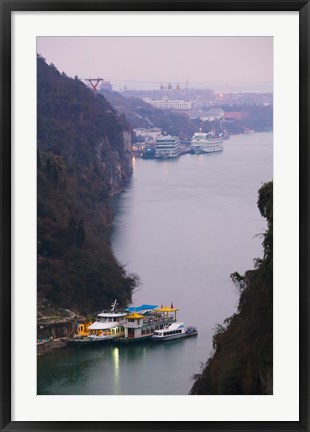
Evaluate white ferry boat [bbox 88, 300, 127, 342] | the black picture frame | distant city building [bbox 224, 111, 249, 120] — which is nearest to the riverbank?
white ferry boat [bbox 88, 300, 127, 342]

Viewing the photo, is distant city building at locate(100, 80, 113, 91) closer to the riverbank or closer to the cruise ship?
the cruise ship

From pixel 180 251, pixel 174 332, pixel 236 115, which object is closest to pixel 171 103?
pixel 236 115

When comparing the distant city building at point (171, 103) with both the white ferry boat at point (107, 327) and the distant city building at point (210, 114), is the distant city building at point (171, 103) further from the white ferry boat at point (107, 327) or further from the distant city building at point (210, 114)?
the white ferry boat at point (107, 327)

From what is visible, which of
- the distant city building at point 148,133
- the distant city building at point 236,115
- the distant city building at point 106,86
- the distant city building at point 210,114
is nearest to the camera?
the distant city building at point 236,115

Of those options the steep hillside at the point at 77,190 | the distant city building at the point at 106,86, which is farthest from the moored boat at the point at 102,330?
the distant city building at the point at 106,86

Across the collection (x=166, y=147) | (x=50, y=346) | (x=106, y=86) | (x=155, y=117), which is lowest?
(x=50, y=346)

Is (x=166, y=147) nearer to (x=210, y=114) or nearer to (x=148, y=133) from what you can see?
(x=148, y=133)

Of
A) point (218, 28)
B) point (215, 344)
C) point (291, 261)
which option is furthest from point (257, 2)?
point (215, 344)
